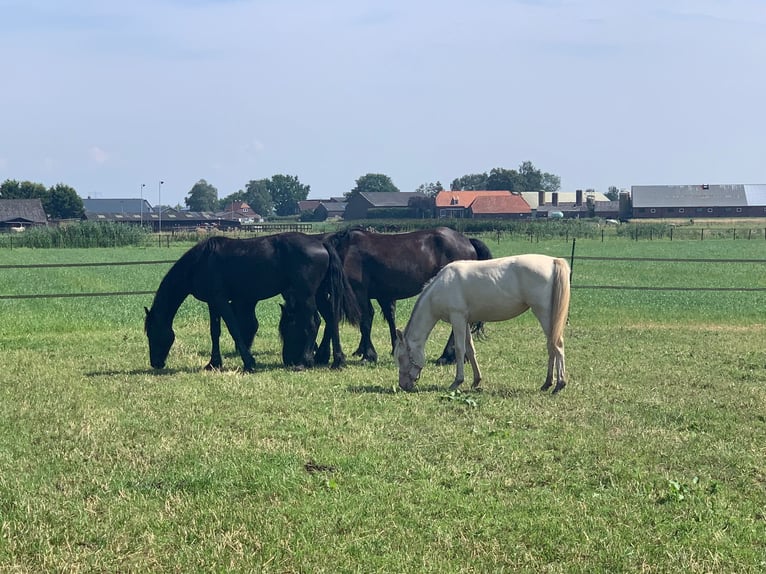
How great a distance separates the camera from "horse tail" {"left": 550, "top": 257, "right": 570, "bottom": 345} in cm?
909

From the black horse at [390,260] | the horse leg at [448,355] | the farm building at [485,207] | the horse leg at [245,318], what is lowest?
the horse leg at [448,355]

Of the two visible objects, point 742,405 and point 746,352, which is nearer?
point 742,405

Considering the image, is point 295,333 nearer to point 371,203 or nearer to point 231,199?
point 371,203

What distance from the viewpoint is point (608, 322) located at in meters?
16.5

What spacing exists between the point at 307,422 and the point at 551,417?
2.27 metres

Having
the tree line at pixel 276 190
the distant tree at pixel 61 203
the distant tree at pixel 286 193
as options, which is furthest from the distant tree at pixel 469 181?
the distant tree at pixel 61 203

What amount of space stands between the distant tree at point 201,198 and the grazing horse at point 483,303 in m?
173

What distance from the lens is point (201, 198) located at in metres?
179

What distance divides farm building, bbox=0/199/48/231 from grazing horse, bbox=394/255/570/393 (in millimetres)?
71427

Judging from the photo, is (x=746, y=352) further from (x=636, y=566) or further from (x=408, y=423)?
(x=636, y=566)

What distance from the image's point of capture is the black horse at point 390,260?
38.3 ft

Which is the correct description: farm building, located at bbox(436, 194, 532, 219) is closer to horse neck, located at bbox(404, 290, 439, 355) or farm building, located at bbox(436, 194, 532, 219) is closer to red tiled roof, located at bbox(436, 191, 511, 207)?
red tiled roof, located at bbox(436, 191, 511, 207)

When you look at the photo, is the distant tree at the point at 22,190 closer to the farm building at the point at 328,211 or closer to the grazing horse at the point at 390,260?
the farm building at the point at 328,211

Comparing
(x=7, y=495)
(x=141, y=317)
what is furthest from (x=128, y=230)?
(x=7, y=495)
